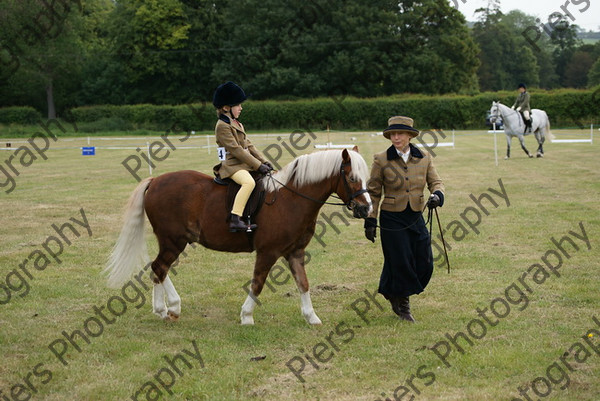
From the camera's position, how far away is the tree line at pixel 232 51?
51781 millimetres

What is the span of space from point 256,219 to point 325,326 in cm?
123

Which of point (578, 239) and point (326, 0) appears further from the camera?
point (326, 0)

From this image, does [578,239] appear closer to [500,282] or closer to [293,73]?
[500,282]

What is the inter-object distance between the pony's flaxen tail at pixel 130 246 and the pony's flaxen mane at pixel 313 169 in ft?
4.59

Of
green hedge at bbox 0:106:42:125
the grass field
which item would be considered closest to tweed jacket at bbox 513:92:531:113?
the grass field

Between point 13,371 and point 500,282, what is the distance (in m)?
5.19

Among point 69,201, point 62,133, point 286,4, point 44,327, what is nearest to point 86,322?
point 44,327

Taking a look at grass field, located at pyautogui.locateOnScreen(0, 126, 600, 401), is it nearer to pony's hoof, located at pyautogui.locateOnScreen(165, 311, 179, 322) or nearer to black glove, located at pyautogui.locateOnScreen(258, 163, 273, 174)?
pony's hoof, located at pyautogui.locateOnScreen(165, 311, 179, 322)

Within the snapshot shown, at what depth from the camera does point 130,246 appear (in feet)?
20.6

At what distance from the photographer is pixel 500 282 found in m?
7.16

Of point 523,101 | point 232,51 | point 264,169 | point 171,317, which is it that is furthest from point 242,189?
point 232,51

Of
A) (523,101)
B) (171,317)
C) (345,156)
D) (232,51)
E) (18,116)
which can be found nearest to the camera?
(345,156)

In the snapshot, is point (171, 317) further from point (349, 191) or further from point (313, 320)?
point (349, 191)

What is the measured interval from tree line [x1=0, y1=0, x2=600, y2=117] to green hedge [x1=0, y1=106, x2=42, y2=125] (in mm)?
3667
